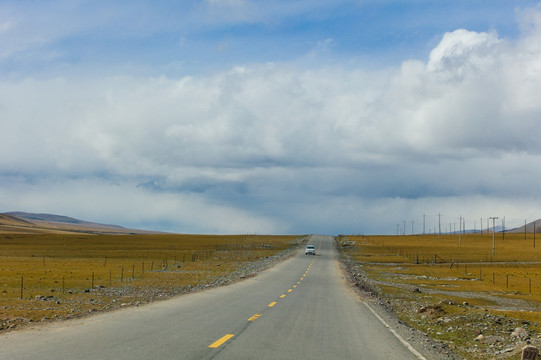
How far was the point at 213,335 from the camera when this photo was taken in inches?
490

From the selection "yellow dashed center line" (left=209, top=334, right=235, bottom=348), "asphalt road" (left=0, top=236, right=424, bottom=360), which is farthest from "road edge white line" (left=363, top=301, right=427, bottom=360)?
"yellow dashed center line" (left=209, top=334, right=235, bottom=348)

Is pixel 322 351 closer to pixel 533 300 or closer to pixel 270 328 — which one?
pixel 270 328

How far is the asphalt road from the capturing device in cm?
1032

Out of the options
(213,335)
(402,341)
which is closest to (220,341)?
(213,335)

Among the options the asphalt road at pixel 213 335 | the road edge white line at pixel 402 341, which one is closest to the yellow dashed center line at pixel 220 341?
the asphalt road at pixel 213 335

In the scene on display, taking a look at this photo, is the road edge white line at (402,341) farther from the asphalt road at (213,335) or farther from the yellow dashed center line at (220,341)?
the yellow dashed center line at (220,341)

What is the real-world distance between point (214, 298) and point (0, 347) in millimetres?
12483

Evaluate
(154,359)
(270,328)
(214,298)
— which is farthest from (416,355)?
(214,298)

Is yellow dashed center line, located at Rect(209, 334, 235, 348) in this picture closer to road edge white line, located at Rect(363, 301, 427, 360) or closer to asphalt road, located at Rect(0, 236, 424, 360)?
asphalt road, located at Rect(0, 236, 424, 360)

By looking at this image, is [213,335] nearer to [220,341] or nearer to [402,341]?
[220,341]

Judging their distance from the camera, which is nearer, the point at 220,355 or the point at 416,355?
the point at 220,355

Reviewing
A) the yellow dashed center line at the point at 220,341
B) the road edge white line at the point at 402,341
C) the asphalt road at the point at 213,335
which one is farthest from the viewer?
the road edge white line at the point at 402,341

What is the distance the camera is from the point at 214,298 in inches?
888

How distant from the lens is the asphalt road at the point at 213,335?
10324 mm
